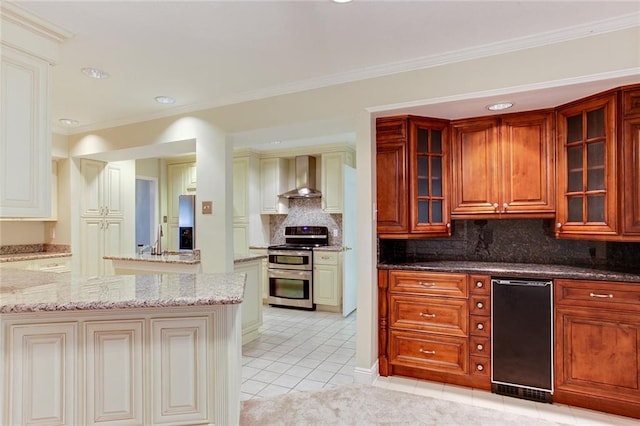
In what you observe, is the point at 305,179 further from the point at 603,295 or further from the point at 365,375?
the point at 603,295

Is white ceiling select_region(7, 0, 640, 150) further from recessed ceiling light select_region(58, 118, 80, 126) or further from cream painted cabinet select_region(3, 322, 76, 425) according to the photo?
cream painted cabinet select_region(3, 322, 76, 425)

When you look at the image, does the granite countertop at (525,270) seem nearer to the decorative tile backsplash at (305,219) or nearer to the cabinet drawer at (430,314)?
the cabinet drawer at (430,314)

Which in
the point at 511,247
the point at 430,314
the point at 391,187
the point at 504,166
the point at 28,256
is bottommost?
the point at 430,314

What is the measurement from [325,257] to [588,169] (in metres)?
3.38

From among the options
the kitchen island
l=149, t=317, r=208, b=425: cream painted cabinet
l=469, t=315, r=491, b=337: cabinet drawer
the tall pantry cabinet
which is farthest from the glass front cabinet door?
the tall pantry cabinet

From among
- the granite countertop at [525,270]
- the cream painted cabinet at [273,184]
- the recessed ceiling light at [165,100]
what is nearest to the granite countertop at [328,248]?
the cream painted cabinet at [273,184]

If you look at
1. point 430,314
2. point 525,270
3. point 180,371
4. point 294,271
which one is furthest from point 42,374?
point 294,271

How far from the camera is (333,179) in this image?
211 inches

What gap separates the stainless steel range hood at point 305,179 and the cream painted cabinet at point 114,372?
12.7 ft

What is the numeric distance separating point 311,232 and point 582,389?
3969 millimetres

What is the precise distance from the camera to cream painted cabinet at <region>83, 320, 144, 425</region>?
69.2 inches

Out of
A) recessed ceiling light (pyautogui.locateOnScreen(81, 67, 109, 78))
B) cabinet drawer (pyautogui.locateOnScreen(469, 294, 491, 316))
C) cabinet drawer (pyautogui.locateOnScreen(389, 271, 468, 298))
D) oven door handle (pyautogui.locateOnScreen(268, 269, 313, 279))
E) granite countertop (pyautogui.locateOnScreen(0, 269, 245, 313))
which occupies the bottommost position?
oven door handle (pyautogui.locateOnScreen(268, 269, 313, 279))

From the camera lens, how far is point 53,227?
463cm

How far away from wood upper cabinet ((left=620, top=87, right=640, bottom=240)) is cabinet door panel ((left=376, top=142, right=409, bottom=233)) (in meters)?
1.45
